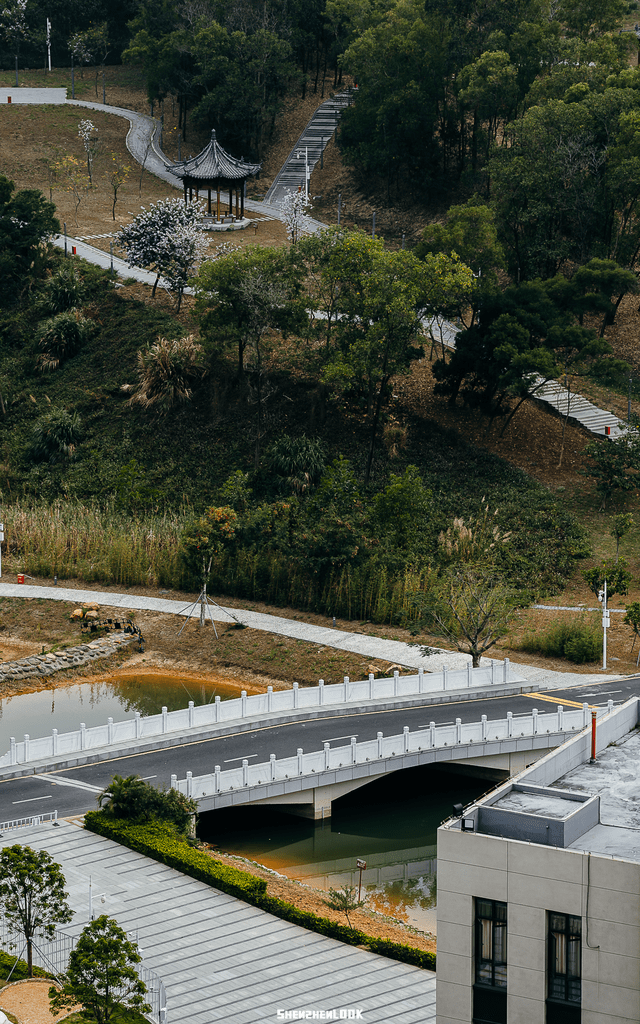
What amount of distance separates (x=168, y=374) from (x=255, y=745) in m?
32.3

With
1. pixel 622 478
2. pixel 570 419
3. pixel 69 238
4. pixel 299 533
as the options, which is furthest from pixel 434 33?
pixel 299 533

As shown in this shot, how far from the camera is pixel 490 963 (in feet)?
74.2

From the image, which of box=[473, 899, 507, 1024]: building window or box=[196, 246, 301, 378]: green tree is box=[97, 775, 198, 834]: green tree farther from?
box=[196, 246, 301, 378]: green tree

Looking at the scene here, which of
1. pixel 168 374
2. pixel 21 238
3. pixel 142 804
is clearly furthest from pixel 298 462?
pixel 142 804

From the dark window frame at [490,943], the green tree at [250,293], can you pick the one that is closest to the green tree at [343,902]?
the dark window frame at [490,943]

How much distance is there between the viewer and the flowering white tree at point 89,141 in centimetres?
9875

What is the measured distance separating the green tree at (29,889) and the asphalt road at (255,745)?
8936 millimetres

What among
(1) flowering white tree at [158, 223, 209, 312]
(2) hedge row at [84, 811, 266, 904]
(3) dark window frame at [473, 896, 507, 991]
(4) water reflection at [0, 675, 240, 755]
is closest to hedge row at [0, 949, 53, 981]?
(2) hedge row at [84, 811, 266, 904]

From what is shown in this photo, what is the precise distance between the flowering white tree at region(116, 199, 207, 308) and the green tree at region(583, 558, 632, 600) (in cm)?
3022

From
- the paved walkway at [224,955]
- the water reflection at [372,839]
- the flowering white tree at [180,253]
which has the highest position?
the flowering white tree at [180,253]

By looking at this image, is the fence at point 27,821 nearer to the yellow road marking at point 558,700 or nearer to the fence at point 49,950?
the fence at point 49,950

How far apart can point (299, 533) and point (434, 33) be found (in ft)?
151

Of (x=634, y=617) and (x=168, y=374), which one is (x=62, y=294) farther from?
(x=634, y=617)

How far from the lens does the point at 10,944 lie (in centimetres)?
2916
